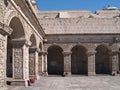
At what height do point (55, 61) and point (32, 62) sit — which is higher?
point (32, 62)

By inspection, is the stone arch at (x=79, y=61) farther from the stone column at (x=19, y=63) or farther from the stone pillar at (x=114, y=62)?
the stone column at (x=19, y=63)

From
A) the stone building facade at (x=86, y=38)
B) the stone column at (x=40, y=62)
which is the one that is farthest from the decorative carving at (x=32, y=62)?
the stone building facade at (x=86, y=38)

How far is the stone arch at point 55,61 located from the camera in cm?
2692

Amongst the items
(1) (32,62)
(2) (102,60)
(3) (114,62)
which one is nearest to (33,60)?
(1) (32,62)

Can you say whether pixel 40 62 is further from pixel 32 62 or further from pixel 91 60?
pixel 91 60

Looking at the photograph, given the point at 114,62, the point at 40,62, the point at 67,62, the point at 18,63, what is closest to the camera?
the point at 18,63

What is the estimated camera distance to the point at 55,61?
27.0 meters

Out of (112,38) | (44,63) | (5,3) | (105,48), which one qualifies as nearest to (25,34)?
(5,3)

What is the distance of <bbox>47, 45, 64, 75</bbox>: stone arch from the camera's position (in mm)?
26922

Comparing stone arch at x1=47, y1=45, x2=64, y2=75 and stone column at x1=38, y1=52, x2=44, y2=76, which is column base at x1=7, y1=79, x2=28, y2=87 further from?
stone arch at x1=47, y1=45, x2=64, y2=75

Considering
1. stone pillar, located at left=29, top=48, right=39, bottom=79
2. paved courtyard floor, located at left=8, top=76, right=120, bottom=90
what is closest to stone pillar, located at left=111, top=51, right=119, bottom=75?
paved courtyard floor, located at left=8, top=76, right=120, bottom=90

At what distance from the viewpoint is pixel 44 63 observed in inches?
955

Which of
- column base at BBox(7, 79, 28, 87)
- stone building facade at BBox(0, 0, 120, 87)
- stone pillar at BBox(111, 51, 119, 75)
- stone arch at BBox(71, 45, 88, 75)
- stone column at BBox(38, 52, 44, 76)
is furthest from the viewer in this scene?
stone arch at BBox(71, 45, 88, 75)

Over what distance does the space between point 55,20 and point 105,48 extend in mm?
6664
